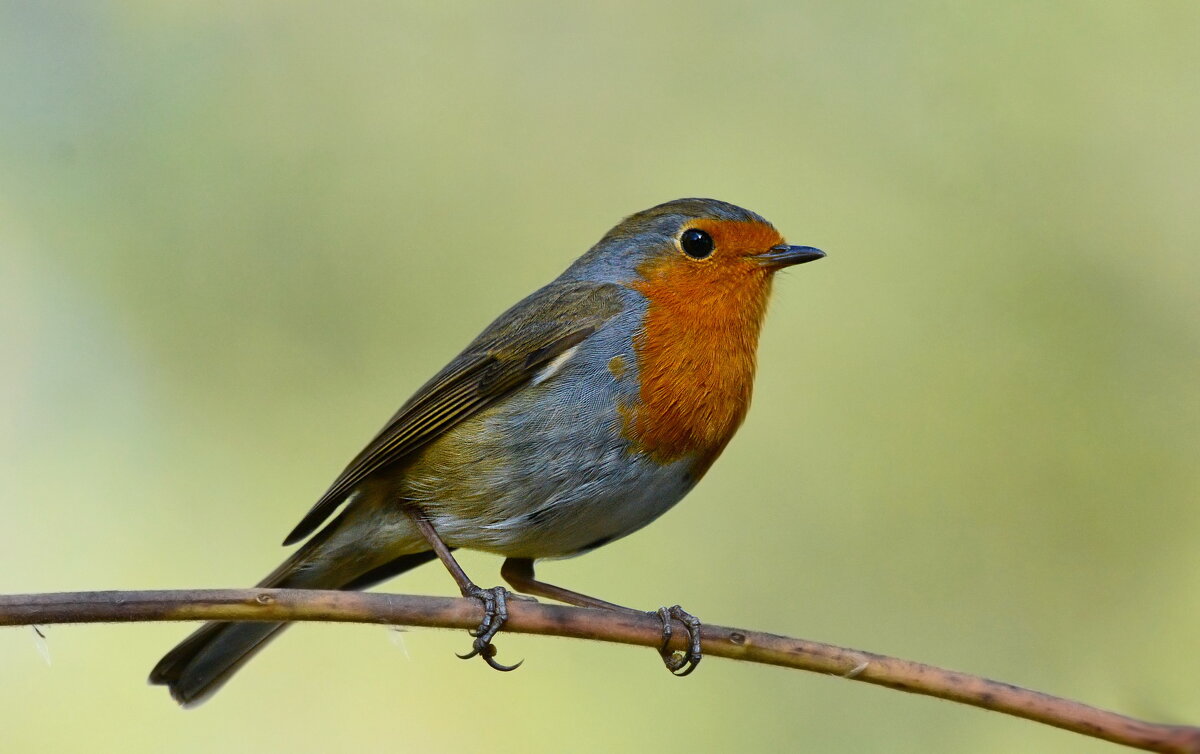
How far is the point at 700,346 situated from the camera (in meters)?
4.21

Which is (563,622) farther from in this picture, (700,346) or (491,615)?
(700,346)

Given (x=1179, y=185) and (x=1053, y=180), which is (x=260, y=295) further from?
(x=1179, y=185)

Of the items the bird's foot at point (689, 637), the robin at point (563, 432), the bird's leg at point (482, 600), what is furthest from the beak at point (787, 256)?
the bird's leg at point (482, 600)

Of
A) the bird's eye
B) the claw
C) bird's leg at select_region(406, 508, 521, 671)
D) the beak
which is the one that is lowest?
the claw

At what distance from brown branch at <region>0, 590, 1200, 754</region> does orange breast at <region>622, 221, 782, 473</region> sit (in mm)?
972

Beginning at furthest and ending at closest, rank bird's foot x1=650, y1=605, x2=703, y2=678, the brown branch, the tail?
the tail < bird's foot x1=650, y1=605, x2=703, y2=678 < the brown branch

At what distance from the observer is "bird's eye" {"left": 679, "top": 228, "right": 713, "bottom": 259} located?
4.68 meters

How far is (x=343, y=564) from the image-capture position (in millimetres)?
4621

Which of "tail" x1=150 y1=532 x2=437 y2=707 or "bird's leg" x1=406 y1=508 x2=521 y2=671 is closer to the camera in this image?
"bird's leg" x1=406 y1=508 x2=521 y2=671

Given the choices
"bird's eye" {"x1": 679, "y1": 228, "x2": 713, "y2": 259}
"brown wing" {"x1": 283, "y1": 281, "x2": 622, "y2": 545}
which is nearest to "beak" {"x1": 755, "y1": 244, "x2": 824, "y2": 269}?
"bird's eye" {"x1": 679, "y1": 228, "x2": 713, "y2": 259}

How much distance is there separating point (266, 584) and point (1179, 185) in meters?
5.24

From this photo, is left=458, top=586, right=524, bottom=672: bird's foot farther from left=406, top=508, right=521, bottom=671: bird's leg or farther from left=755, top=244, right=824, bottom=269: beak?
left=755, top=244, right=824, bottom=269: beak

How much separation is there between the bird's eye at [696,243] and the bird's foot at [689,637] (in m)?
1.42

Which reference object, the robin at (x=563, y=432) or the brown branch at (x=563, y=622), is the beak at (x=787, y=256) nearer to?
the robin at (x=563, y=432)
